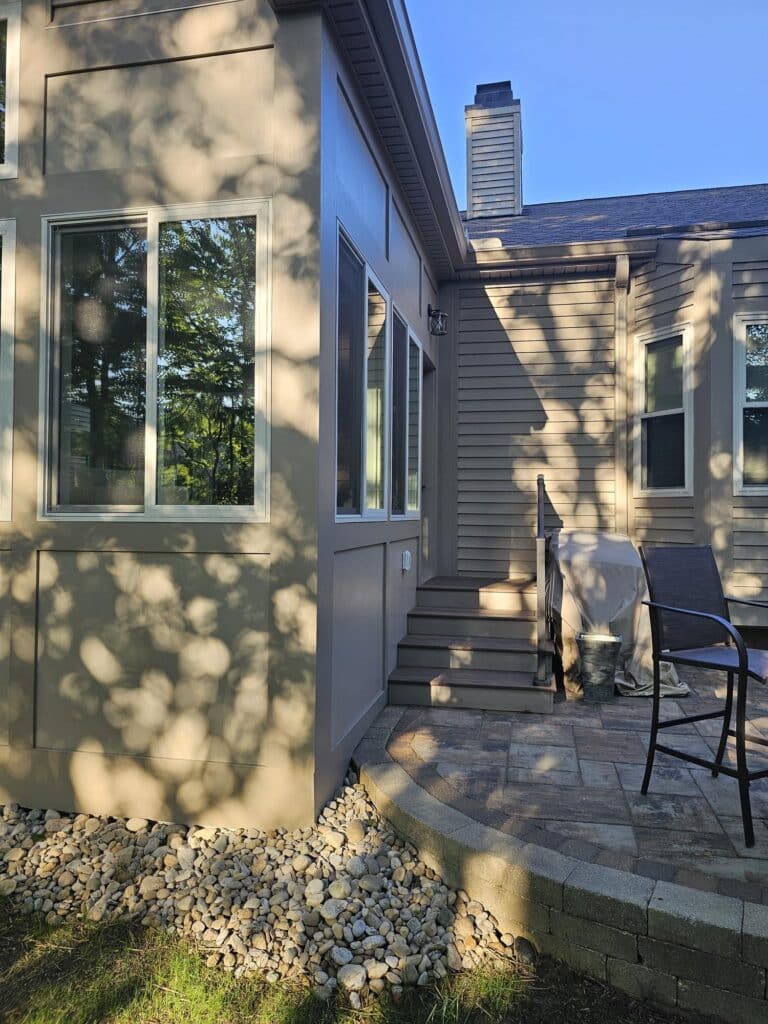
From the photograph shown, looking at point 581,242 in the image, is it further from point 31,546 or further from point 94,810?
point 94,810

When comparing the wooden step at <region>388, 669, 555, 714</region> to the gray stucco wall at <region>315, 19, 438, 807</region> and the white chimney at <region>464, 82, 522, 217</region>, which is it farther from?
the white chimney at <region>464, 82, 522, 217</region>

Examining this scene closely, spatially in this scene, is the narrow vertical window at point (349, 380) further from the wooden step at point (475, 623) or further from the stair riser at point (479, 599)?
the stair riser at point (479, 599)

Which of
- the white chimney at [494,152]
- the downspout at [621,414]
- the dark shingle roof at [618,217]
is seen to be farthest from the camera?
the white chimney at [494,152]

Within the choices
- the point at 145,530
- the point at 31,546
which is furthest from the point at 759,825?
the point at 31,546

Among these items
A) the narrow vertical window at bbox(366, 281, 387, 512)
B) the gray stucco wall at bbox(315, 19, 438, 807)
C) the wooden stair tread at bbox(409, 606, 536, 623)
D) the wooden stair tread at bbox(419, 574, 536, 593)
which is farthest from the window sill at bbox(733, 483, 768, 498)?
the narrow vertical window at bbox(366, 281, 387, 512)

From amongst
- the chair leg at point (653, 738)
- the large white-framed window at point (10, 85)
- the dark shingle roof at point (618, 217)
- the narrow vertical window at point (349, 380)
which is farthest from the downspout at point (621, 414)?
the large white-framed window at point (10, 85)

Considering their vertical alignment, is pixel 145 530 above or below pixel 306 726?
above

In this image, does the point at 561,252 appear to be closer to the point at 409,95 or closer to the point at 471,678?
the point at 409,95

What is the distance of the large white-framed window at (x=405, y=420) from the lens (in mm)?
4684

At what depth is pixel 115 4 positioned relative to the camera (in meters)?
3.12

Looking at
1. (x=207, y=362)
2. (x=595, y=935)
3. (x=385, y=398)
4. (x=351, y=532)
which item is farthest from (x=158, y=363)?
(x=595, y=935)

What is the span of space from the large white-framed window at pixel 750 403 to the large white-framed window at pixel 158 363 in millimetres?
4103

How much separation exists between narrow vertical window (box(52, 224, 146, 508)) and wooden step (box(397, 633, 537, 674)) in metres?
2.20

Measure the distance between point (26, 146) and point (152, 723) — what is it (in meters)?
2.78
